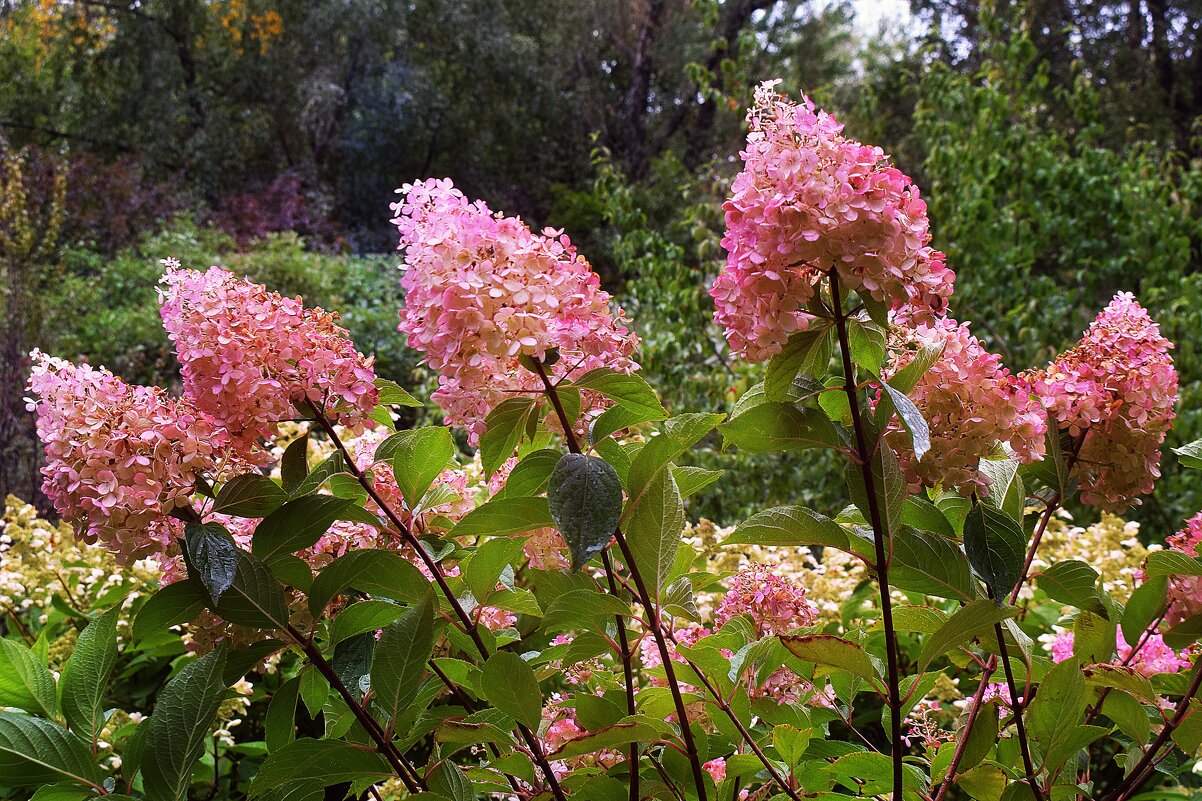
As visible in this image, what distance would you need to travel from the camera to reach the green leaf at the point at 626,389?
55 cm

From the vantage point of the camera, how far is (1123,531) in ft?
5.70

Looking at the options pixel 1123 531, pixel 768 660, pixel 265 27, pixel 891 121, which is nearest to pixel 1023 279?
pixel 1123 531

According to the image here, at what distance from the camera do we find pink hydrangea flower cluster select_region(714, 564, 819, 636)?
84 centimetres

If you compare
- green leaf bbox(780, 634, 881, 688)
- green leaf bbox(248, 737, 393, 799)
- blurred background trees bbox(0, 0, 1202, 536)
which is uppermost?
blurred background trees bbox(0, 0, 1202, 536)

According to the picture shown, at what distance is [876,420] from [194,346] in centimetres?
42

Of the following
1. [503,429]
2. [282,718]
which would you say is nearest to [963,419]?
[503,429]

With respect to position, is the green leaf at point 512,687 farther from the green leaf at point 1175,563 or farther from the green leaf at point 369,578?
the green leaf at point 1175,563

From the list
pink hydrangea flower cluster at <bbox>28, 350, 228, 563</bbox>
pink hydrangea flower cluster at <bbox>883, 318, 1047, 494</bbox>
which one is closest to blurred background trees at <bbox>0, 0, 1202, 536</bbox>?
pink hydrangea flower cluster at <bbox>28, 350, 228, 563</bbox>

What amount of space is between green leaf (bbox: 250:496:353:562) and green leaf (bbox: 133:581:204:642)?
0.15 ft

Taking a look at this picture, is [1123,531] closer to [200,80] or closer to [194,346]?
[194,346]

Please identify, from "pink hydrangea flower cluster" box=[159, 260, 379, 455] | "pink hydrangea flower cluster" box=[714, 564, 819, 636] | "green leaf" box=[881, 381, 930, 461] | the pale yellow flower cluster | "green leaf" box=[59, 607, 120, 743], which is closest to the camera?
"green leaf" box=[881, 381, 930, 461]

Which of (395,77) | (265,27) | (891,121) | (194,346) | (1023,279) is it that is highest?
(265,27)

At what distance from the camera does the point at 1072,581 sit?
25.6 inches

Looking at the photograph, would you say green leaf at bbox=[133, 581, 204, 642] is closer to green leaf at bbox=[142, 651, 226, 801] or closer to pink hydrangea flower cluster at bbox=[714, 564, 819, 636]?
green leaf at bbox=[142, 651, 226, 801]
